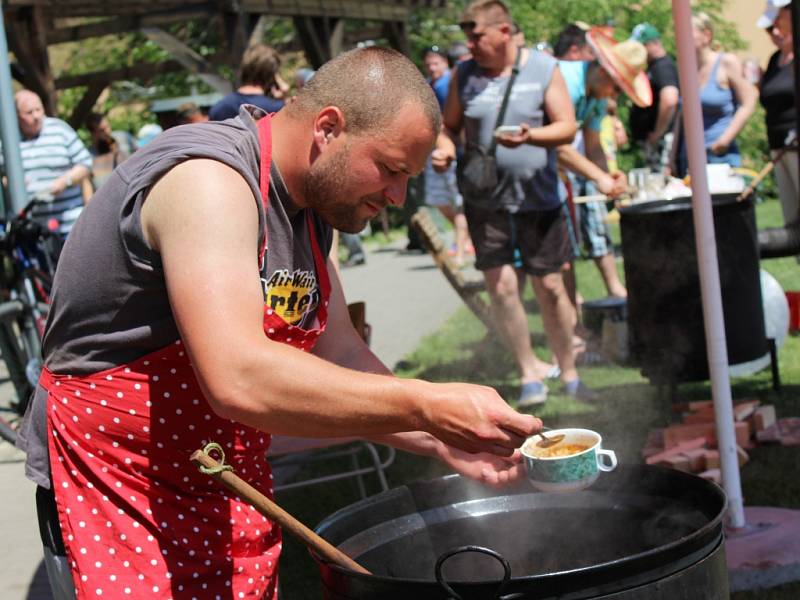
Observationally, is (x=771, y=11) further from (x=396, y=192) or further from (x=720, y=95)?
(x=396, y=192)

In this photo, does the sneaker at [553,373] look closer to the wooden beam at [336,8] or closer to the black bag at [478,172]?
the black bag at [478,172]

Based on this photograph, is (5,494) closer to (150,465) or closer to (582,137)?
(150,465)

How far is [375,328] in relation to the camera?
8.81 m

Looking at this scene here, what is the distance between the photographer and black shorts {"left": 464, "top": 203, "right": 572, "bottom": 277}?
5.98 meters

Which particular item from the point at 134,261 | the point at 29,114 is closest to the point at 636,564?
the point at 134,261

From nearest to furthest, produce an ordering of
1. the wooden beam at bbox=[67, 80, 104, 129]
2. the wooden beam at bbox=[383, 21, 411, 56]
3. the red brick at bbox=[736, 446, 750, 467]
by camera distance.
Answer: the red brick at bbox=[736, 446, 750, 467] → the wooden beam at bbox=[67, 80, 104, 129] → the wooden beam at bbox=[383, 21, 411, 56]

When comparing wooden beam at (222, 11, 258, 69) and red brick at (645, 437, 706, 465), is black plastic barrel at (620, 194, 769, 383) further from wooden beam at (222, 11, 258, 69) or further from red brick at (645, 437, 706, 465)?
wooden beam at (222, 11, 258, 69)

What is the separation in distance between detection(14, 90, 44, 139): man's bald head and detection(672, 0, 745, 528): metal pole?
5068 mm

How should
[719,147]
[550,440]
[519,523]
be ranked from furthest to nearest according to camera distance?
[719,147], [519,523], [550,440]

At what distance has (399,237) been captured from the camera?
1602 cm

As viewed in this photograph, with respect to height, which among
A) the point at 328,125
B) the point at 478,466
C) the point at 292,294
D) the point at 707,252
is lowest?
the point at 707,252

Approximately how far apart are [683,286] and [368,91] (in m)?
3.54

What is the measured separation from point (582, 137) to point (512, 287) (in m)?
2.38

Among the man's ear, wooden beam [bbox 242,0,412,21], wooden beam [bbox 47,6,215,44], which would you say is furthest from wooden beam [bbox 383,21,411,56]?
the man's ear
